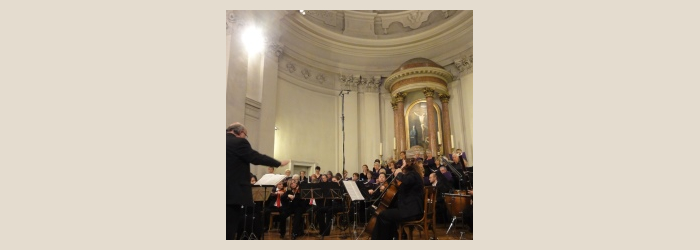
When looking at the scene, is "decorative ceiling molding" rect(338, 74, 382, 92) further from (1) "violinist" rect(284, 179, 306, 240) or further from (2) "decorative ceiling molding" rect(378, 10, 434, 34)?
(1) "violinist" rect(284, 179, 306, 240)

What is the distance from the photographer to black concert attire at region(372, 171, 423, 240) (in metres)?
4.23

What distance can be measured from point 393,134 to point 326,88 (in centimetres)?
281

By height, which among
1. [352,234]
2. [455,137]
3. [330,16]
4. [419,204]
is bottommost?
[352,234]

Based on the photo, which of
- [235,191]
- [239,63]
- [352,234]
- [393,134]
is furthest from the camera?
[393,134]

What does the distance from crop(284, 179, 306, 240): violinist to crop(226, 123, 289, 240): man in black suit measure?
109 inches

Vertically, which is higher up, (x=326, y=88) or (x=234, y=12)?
(x=234, y=12)

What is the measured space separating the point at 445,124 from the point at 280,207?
6972 mm

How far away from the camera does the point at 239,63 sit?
8.48m

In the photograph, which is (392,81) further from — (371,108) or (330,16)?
(330,16)

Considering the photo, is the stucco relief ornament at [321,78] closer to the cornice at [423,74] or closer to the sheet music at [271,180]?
the cornice at [423,74]

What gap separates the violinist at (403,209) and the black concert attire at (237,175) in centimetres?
152

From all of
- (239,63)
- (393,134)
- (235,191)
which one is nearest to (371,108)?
(393,134)

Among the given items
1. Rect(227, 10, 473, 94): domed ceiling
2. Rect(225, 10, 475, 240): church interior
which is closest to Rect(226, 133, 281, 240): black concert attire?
Rect(225, 10, 475, 240): church interior

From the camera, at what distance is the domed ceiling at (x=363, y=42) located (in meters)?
11.7
